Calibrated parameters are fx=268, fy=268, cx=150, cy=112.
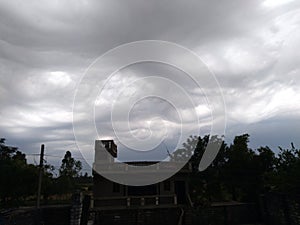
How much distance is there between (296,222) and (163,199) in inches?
289

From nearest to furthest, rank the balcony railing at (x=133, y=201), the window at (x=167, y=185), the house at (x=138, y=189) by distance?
the balcony railing at (x=133, y=201) → the house at (x=138, y=189) → the window at (x=167, y=185)

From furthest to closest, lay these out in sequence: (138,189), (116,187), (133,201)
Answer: (138,189)
(116,187)
(133,201)

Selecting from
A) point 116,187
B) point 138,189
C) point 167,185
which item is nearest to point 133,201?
point 138,189

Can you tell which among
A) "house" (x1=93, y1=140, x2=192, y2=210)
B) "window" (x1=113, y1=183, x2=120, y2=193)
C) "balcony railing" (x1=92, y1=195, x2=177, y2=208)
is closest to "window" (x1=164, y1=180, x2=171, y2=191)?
"house" (x1=93, y1=140, x2=192, y2=210)

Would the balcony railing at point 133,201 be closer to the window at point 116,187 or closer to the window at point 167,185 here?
the window at point 116,187

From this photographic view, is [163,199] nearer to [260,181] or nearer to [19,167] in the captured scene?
[260,181]

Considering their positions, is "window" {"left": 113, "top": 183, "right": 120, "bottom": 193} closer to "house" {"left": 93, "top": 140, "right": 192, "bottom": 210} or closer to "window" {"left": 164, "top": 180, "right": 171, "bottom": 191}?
"house" {"left": 93, "top": 140, "right": 192, "bottom": 210}

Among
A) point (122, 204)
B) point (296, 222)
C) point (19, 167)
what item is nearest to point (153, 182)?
point (122, 204)

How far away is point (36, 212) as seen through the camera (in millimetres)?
12852

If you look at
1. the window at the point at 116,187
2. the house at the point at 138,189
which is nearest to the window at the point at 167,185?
the house at the point at 138,189

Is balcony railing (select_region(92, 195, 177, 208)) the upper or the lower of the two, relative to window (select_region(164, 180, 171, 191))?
lower

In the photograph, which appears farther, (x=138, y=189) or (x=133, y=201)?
(x=138, y=189)

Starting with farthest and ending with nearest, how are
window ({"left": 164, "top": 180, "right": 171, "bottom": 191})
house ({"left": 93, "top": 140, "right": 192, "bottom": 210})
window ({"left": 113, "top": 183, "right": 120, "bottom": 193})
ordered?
window ({"left": 164, "top": 180, "right": 171, "bottom": 191})
window ({"left": 113, "top": 183, "right": 120, "bottom": 193})
house ({"left": 93, "top": 140, "right": 192, "bottom": 210})

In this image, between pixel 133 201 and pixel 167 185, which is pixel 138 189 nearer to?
pixel 133 201
